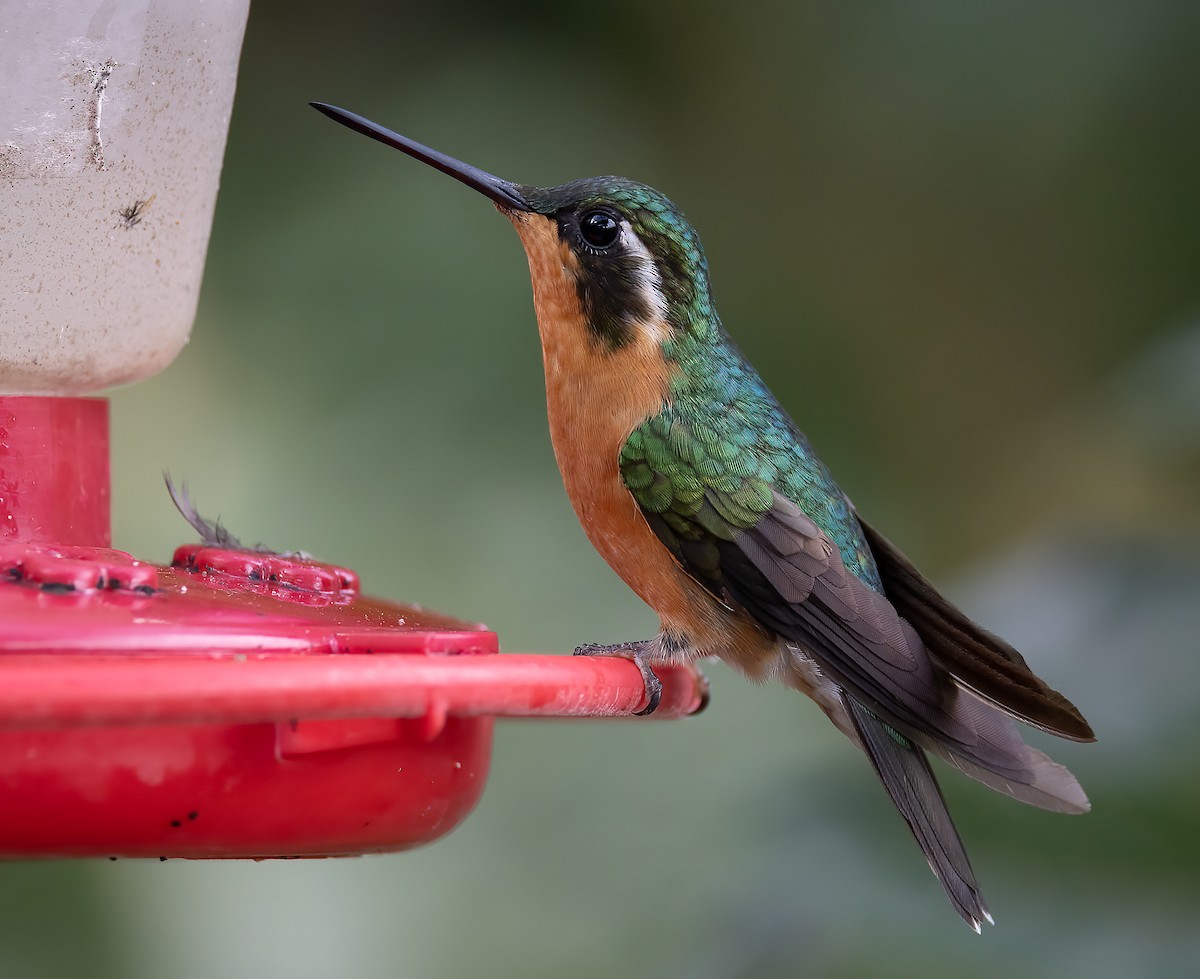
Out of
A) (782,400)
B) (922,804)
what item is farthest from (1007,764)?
(782,400)

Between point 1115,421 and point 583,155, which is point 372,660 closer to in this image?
point 1115,421

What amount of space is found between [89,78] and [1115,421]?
9.41ft

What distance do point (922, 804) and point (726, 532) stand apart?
591mm

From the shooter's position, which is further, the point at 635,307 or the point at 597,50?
the point at 597,50

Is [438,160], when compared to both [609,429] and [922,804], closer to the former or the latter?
[609,429]

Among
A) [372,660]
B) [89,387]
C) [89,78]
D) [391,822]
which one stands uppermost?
[89,78]

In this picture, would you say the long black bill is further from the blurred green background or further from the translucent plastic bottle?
the blurred green background

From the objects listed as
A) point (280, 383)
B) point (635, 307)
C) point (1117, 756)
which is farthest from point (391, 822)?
point (280, 383)

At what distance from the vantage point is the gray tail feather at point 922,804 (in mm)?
2533

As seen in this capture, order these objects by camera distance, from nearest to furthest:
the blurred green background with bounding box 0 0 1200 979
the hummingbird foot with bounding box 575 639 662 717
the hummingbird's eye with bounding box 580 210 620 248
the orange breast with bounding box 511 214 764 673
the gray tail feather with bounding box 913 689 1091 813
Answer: the hummingbird foot with bounding box 575 639 662 717
the gray tail feather with bounding box 913 689 1091 813
the orange breast with bounding box 511 214 764 673
the hummingbird's eye with bounding box 580 210 620 248
the blurred green background with bounding box 0 0 1200 979

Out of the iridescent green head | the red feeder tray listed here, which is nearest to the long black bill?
the iridescent green head

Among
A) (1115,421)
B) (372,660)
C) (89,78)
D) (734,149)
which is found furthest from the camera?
(734,149)

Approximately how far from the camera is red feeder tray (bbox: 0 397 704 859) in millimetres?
1406

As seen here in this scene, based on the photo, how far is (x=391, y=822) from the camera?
184cm
